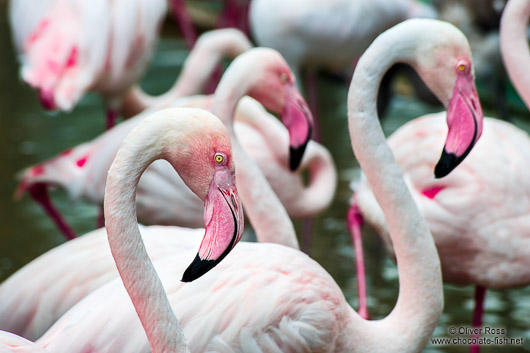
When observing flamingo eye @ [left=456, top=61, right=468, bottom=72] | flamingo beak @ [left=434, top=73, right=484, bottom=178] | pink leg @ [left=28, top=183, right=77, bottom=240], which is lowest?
pink leg @ [left=28, top=183, right=77, bottom=240]

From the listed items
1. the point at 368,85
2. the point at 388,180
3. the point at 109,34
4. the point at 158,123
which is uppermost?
the point at 158,123

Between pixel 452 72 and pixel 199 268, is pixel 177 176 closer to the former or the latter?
pixel 452 72

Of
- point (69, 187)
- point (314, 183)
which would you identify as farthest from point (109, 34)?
point (314, 183)

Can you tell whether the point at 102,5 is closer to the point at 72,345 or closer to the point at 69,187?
the point at 69,187

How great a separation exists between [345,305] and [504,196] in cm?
100

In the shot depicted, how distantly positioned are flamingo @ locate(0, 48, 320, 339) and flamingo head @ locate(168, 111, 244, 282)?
820 millimetres

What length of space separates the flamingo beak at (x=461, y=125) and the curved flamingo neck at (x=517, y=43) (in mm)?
739

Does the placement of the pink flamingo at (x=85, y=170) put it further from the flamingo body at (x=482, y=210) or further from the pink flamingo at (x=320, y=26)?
the flamingo body at (x=482, y=210)

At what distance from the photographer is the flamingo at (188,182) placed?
216 cm

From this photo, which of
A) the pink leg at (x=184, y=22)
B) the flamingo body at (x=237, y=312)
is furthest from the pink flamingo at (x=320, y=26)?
the flamingo body at (x=237, y=312)

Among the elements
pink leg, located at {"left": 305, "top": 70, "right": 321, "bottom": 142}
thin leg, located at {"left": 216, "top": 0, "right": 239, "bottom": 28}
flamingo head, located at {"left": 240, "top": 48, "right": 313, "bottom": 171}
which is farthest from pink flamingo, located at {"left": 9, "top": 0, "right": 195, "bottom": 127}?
thin leg, located at {"left": 216, "top": 0, "right": 239, "bottom": 28}

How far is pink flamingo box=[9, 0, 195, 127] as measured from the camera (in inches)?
184

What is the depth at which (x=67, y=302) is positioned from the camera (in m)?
2.99

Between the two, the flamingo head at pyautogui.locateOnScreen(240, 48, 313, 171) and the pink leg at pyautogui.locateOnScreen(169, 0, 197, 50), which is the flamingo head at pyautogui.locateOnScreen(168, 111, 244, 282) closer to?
the flamingo head at pyautogui.locateOnScreen(240, 48, 313, 171)
